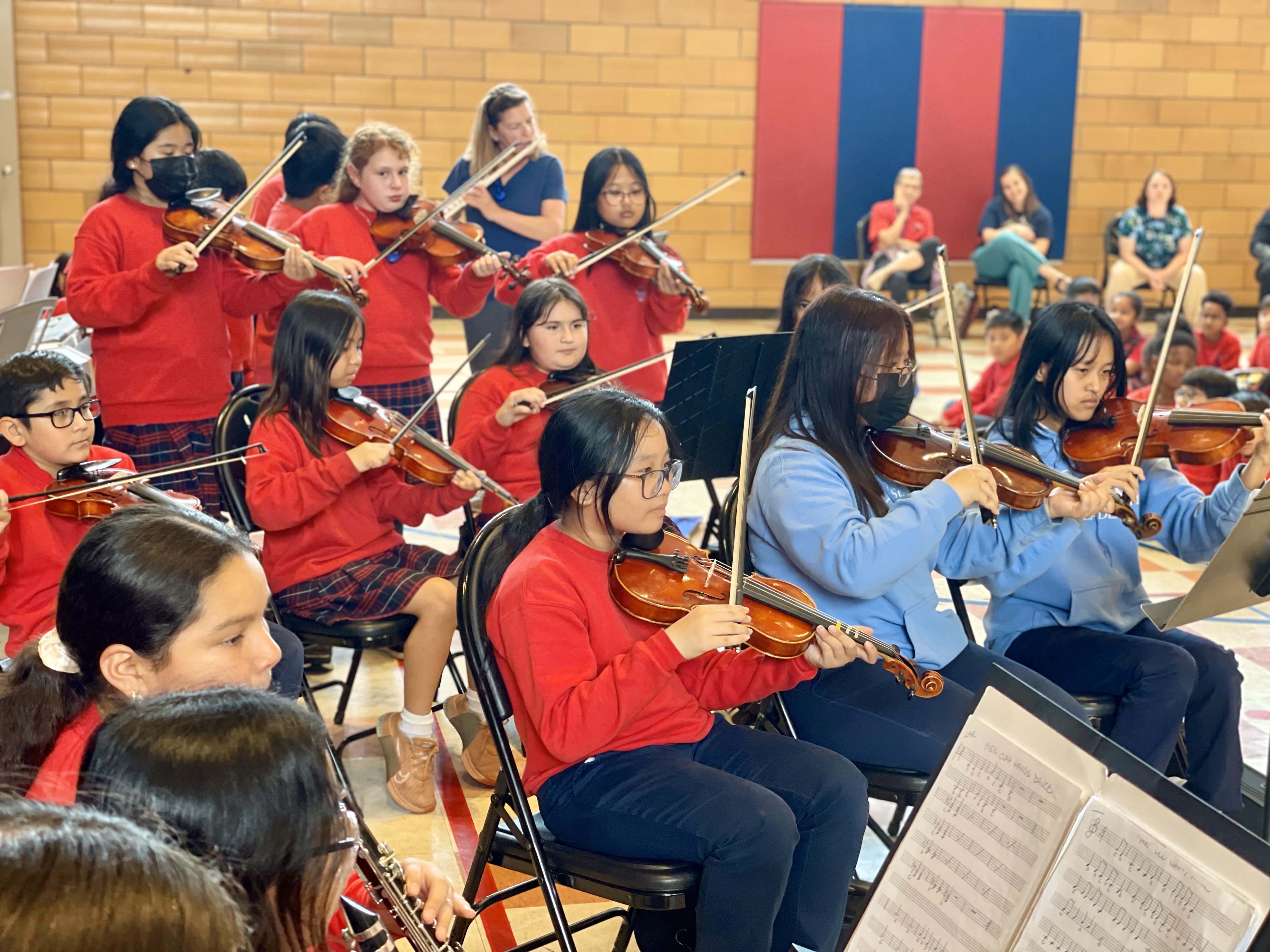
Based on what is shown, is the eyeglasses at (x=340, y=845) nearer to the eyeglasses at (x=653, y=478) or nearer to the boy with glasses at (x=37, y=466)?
the eyeglasses at (x=653, y=478)

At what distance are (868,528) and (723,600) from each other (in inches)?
11.8

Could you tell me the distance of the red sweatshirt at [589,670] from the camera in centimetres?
169

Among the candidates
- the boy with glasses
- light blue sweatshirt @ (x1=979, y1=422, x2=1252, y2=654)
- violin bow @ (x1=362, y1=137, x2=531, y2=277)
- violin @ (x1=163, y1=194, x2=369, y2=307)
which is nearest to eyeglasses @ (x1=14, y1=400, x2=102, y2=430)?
the boy with glasses

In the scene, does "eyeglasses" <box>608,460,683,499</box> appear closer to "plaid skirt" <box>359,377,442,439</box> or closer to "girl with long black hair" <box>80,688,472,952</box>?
"girl with long black hair" <box>80,688,472,952</box>

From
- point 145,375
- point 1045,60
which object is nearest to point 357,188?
point 145,375

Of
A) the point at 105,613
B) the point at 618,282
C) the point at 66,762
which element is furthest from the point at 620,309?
the point at 66,762

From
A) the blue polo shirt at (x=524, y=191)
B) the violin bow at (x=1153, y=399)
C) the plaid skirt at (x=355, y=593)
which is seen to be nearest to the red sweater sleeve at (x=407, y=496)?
the plaid skirt at (x=355, y=593)

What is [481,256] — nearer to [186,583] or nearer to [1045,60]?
[186,583]

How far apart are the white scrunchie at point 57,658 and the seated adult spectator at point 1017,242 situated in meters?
7.62

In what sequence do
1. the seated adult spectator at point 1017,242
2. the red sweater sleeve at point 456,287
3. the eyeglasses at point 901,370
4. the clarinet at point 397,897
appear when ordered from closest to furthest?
the clarinet at point 397,897 < the eyeglasses at point 901,370 < the red sweater sleeve at point 456,287 < the seated adult spectator at point 1017,242

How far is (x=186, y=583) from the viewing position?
145 cm

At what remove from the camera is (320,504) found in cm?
252

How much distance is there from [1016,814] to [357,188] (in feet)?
9.24

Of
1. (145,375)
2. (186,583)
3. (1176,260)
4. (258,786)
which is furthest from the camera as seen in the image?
(1176,260)
